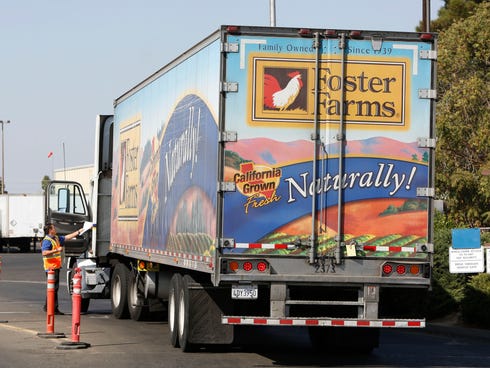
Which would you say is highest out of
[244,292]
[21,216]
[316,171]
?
[21,216]

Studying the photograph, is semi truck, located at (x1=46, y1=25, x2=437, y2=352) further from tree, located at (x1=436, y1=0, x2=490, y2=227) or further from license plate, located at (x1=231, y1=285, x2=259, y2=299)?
tree, located at (x1=436, y1=0, x2=490, y2=227)

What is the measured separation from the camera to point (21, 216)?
221 feet

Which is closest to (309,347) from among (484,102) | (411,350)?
(411,350)

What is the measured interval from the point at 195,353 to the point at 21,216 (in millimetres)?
52371

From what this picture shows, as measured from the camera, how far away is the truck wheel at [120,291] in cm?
2280

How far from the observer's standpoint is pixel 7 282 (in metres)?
37.8

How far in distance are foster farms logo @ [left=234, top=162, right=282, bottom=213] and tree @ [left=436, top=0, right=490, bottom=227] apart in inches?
638

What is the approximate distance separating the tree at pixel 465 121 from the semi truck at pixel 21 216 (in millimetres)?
37723

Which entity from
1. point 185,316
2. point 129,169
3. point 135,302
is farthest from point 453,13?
point 185,316

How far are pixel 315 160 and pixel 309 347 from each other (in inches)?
172

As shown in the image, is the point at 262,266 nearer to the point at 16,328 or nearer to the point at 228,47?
the point at 228,47

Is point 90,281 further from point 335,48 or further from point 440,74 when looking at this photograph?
point 440,74

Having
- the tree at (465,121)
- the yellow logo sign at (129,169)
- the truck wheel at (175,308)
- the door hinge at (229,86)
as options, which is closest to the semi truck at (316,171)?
the door hinge at (229,86)

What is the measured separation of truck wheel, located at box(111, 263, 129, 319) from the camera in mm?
22797
